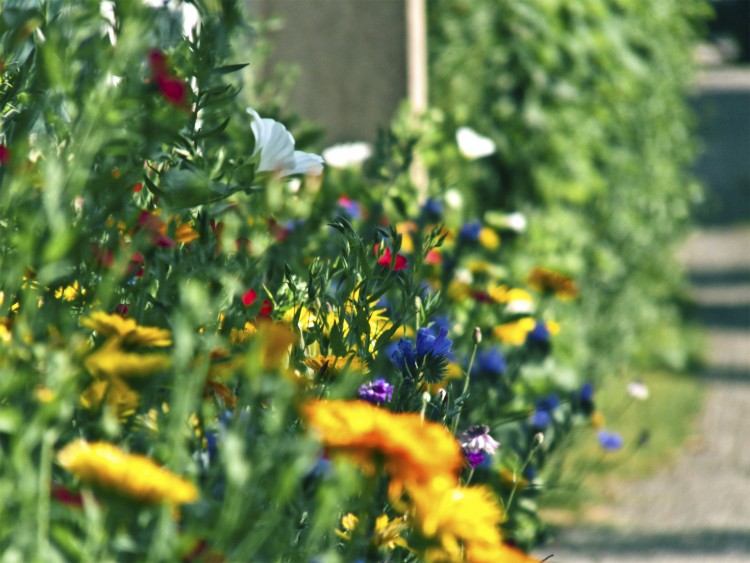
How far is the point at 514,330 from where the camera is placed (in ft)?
8.23

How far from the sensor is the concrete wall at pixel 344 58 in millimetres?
4207

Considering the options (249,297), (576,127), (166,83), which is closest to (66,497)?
(166,83)

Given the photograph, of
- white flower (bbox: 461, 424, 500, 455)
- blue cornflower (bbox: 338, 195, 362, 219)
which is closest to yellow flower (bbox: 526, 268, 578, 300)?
blue cornflower (bbox: 338, 195, 362, 219)

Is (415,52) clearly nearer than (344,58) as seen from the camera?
Yes

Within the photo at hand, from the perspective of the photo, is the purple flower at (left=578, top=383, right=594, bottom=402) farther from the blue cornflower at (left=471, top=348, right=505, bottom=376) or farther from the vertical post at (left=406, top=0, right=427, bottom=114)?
the vertical post at (left=406, top=0, right=427, bottom=114)

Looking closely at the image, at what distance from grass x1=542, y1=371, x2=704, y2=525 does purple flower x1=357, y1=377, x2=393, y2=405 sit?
228 cm

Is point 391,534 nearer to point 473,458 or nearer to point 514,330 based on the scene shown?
point 473,458

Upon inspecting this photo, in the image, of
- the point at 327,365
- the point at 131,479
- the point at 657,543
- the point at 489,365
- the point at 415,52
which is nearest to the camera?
the point at 131,479

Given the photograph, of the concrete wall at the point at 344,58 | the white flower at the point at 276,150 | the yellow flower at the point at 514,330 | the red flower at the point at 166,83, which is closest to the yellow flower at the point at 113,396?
the red flower at the point at 166,83

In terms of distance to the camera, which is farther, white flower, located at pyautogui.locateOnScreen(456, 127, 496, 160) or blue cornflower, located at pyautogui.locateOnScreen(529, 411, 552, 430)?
white flower, located at pyautogui.locateOnScreen(456, 127, 496, 160)

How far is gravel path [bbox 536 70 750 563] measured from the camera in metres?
3.68

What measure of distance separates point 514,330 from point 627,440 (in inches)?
96.0

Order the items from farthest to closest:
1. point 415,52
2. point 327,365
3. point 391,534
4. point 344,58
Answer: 1. point 344,58
2. point 415,52
3. point 327,365
4. point 391,534

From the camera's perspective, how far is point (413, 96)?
13.7 feet
